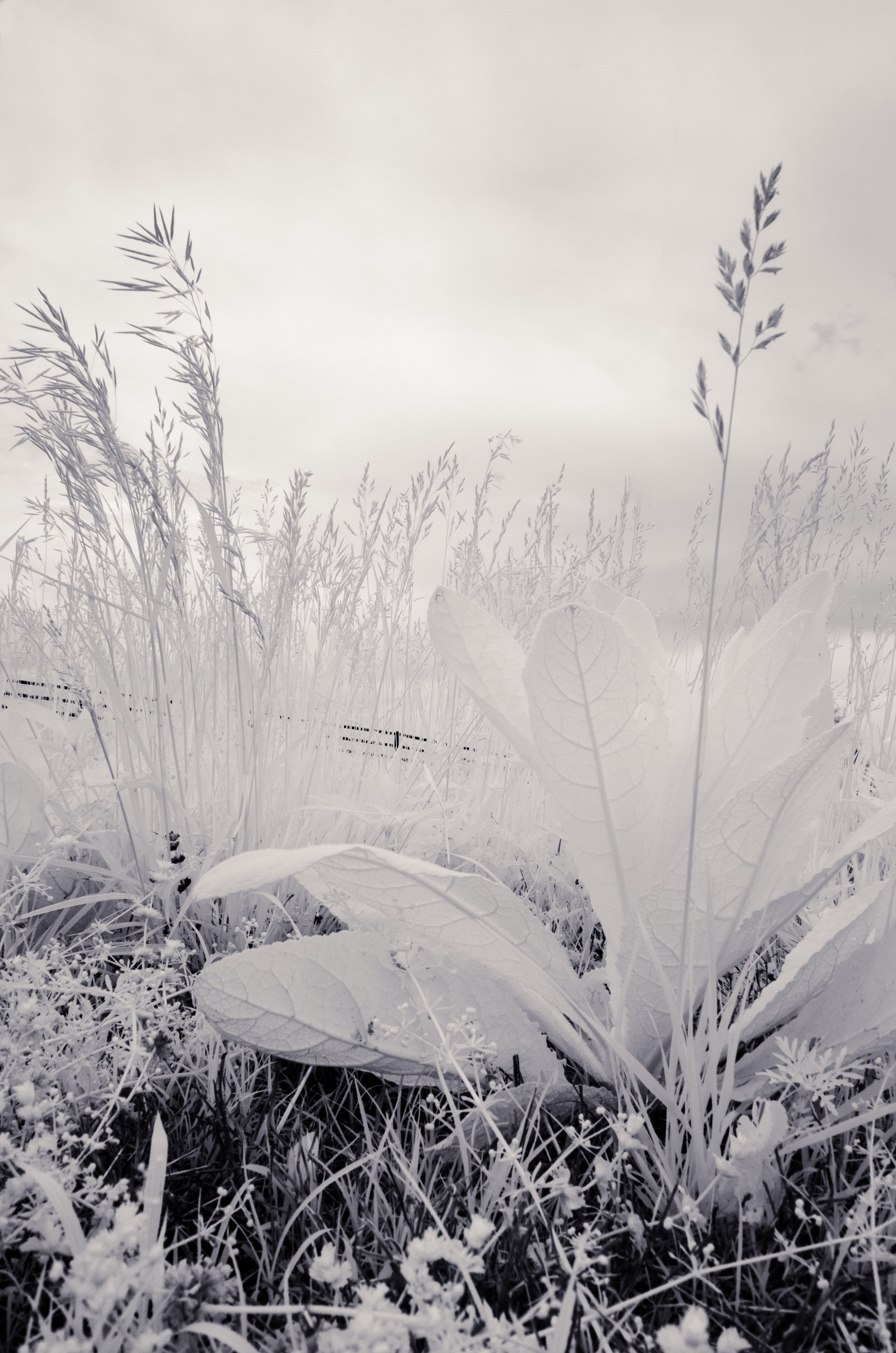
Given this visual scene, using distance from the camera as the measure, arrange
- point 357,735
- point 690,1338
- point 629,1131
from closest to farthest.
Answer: point 690,1338 < point 629,1131 < point 357,735

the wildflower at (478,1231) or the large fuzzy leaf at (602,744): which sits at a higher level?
the large fuzzy leaf at (602,744)

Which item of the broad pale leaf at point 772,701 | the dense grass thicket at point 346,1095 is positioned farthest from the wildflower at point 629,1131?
the broad pale leaf at point 772,701

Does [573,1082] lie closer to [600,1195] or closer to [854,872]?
[600,1195]

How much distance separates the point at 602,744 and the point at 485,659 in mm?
192

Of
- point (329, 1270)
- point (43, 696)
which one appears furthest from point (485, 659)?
point (43, 696)

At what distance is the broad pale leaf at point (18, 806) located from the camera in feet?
4.42

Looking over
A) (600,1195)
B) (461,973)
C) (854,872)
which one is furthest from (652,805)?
(854,872)

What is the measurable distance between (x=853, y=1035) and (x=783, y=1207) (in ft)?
0.63

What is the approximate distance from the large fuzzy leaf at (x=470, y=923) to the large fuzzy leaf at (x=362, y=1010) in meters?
0.03

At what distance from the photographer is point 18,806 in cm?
137

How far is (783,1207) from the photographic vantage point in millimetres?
754

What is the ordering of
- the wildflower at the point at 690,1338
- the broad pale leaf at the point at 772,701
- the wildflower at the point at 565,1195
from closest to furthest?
the wildflower at the point at 690,1338 → the wildflower at the point at 565,1195 → the broad pale leaf at the point at 772,701

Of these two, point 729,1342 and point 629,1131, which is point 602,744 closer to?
point 629,1131

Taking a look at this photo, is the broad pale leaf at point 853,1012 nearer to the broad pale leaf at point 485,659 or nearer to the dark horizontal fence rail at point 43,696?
the broad pale leaf at point 485,659
